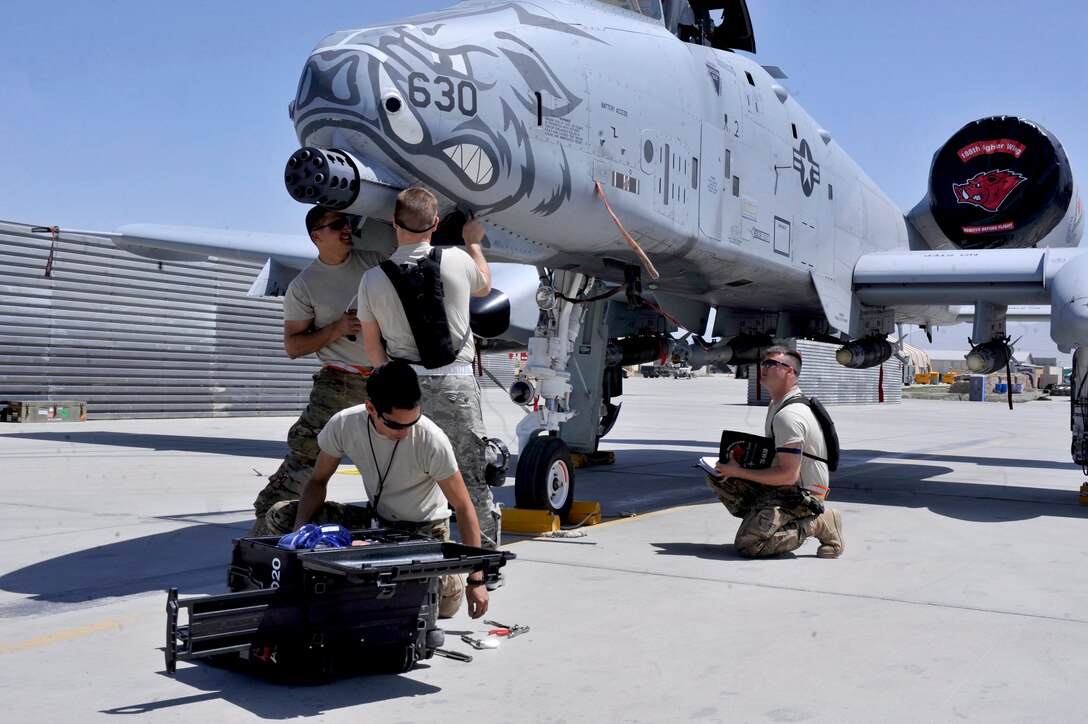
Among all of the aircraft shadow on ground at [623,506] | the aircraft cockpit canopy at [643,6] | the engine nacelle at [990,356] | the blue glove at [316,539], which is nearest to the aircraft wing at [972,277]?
the engine nacelle at [990,356]

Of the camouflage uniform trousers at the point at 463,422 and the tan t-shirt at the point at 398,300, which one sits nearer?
the tan t-shirt at the point at 398,300

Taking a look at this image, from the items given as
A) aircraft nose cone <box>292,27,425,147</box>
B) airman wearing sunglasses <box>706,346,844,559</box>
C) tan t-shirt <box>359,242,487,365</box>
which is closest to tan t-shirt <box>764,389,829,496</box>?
airman wearing sunglasses <box>706,346,844,559</box>

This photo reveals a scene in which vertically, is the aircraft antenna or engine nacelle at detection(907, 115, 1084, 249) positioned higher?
engine nacelle at detection(907, 115, 1084, 249)

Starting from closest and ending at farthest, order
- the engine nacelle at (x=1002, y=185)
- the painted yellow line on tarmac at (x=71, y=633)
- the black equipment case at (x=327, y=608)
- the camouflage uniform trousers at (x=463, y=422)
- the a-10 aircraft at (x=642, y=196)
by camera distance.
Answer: the black equipment case at (x=327, y=608) < the painted yellow line on tarmac at (x=71, y=633) < the camouflage uniform trousers at (x=463, y=422) < the a-10 aircraft at (x=642, y=196) < the engine nacelle at (x=1002, y=185)

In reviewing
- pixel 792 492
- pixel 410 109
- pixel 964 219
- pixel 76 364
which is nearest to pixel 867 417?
pixel 964 219

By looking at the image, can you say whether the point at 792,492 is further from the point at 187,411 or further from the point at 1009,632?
the point at 187,411

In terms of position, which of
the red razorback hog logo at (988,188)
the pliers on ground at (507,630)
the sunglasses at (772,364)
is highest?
the red razorback hog logo at (988,188)

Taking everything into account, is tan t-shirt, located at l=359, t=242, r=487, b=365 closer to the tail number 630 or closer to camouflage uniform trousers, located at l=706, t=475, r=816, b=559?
the tail number 630

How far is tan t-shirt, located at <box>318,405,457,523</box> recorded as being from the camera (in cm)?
427

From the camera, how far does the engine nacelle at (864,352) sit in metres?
11.9

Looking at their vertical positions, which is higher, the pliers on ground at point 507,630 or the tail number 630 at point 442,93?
the tail number 630 at point 442,93

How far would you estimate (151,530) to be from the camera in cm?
726

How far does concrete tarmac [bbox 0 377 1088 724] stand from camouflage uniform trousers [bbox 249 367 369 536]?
59 centimetres

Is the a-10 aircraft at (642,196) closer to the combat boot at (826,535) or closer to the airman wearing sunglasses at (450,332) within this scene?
the airman wearing sunglasses at (450,332)
